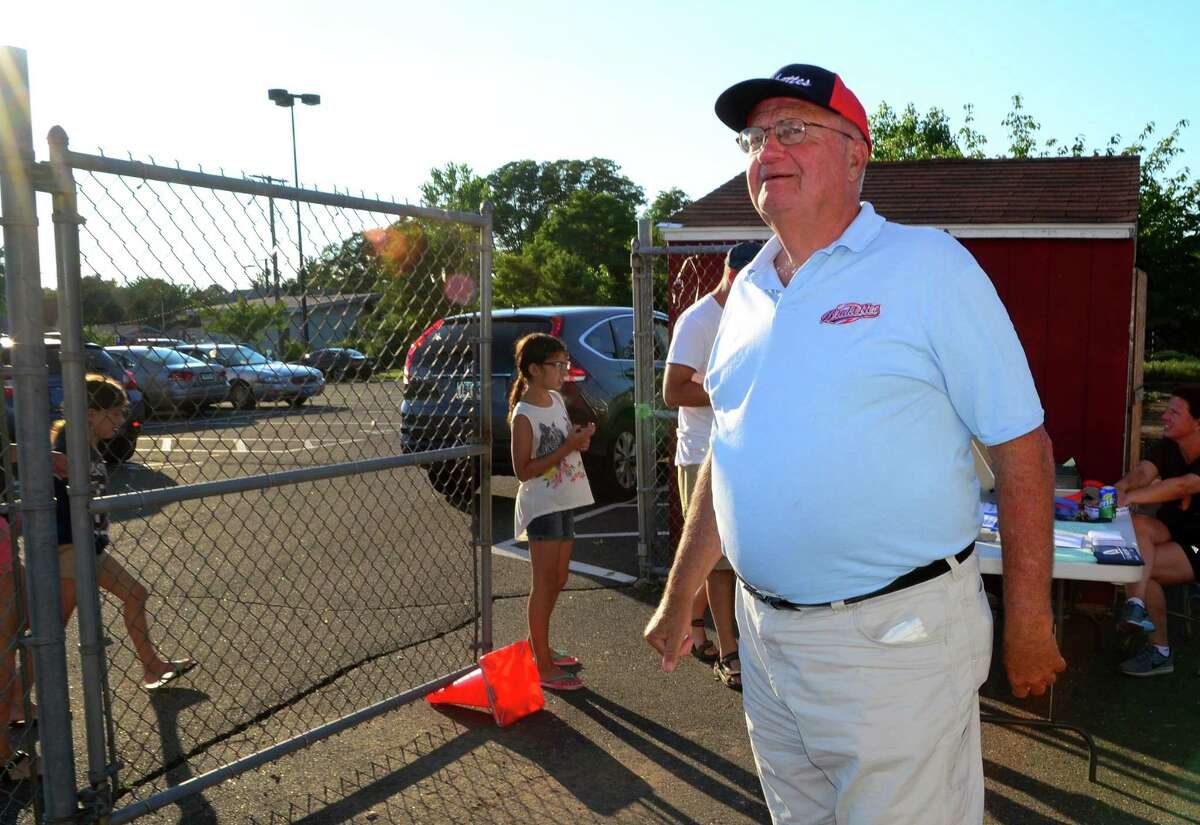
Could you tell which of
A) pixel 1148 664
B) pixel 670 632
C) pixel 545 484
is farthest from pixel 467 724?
pixel 1148 664

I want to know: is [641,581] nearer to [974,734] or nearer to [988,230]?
[988,230]

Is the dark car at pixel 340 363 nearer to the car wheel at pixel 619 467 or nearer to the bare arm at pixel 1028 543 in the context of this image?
the bare arm at pixel 1028 543

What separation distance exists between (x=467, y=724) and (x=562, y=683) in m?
0.52

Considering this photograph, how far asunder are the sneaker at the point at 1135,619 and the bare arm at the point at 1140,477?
0.68 meters

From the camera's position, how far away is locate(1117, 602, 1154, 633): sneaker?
518 cm

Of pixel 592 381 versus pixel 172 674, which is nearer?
pixel 172 674

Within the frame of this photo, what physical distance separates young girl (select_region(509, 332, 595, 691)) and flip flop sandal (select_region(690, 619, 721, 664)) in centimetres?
77

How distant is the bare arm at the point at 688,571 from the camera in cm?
273

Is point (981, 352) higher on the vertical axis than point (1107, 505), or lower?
higher

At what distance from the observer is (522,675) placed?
4691 millimetres

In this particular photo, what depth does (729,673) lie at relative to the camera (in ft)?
16.6

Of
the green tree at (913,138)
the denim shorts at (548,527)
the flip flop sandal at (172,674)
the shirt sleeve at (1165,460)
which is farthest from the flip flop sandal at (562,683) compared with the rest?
the green tree at (913,138)

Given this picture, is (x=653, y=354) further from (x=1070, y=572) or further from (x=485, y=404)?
(x=1070, y=572)

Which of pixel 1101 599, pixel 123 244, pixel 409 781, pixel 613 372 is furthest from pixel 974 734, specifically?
pixel 613 372
